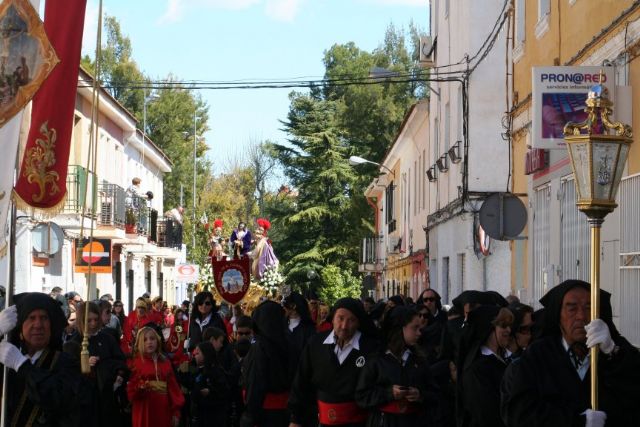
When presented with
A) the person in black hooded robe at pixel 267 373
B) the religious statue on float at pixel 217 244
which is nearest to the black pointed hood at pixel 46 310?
the person in black hooded robe at pixel 267 373

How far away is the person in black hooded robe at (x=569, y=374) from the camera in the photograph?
729 cm

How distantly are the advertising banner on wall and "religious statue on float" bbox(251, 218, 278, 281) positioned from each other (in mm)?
21057

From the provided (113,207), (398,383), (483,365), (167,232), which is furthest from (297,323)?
(167,232)

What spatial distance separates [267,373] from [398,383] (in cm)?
339

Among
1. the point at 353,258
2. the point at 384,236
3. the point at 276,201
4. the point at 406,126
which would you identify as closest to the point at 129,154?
the point at 406,126

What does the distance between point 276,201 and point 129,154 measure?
36146mm

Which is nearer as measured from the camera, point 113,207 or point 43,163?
point 43,163

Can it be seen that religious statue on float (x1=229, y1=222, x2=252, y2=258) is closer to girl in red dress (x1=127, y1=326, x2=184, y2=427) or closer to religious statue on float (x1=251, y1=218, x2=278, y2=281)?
religious statue on float (x1=251, y1=218, x2=278, y2=281)

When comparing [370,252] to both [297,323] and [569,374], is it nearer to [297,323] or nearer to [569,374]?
[297,323]

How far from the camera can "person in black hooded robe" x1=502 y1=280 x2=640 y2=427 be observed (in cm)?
729

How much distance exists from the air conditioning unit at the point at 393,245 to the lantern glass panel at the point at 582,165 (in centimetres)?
4434

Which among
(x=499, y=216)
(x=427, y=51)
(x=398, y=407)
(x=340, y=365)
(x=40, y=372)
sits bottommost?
(x=398, y=407)

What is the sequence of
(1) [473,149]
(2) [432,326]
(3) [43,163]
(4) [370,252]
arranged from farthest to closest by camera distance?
1. (4) [370,252]
2. (1) [473,149]
3. (2) [432,326]
4. (3) [43,163]

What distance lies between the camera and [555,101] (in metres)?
16.4
